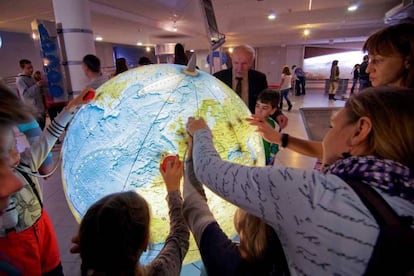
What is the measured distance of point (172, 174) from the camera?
37.2 inches

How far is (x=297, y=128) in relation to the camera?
6727 mm

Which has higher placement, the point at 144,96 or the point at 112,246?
the point at 144,96

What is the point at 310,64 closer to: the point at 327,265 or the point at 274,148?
the point at 274,148

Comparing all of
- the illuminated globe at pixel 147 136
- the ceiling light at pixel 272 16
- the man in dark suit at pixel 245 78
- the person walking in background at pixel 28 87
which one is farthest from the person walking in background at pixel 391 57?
the ceiling light at pixel 272 16

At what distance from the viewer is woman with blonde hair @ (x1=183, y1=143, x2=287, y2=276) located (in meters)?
0.76

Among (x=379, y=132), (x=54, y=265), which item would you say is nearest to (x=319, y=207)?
(x=379, y=132)

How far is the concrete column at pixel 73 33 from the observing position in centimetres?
389

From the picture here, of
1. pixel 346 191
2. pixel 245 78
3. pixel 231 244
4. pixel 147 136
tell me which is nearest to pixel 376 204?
pixel 346 191

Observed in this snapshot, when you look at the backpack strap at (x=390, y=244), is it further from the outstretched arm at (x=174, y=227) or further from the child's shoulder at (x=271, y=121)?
the child's shoulder at (x=271, y=121)

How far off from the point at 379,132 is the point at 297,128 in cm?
639

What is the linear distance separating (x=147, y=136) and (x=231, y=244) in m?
0.49

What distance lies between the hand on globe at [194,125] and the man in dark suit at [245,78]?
4.00ft

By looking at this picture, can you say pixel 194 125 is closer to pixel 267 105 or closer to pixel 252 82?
pixel 267 105

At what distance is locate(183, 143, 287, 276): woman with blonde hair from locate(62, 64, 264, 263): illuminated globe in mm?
117
